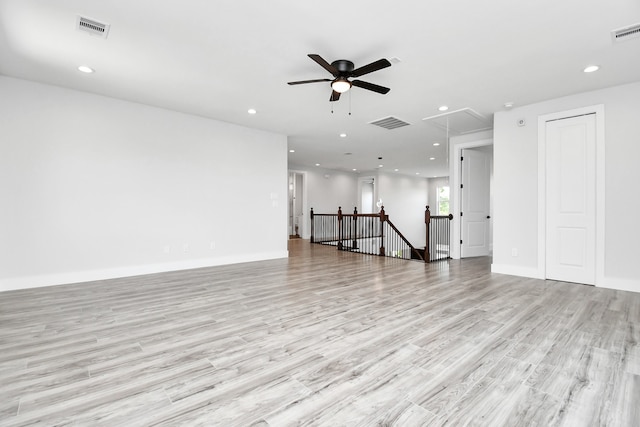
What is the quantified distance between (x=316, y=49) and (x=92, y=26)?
2.25m

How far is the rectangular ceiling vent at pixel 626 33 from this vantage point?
2844mm

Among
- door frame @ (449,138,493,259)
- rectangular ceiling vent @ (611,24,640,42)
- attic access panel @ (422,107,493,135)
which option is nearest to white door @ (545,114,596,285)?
attic access panel @ (422,107,493,135)

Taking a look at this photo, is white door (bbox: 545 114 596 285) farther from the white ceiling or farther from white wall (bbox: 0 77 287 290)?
white wall (bbox: 0 77 287 290)

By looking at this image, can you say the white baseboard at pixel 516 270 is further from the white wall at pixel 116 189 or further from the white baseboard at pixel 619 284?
the white wall at pixel 116 189

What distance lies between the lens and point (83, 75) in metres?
3.94

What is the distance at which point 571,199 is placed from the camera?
4.50 meters

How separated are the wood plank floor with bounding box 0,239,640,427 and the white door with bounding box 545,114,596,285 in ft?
2.11

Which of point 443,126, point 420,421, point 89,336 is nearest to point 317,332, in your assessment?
point 420,421

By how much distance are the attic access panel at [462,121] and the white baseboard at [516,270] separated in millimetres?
2807

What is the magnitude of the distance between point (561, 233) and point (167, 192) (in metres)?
6.72

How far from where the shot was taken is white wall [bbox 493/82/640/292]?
4.02 m

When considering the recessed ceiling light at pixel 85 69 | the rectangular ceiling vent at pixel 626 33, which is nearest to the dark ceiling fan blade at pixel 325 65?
the rectangular ceiling vent at pixel 626 33

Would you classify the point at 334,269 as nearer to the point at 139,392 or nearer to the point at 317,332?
the point at 317,332

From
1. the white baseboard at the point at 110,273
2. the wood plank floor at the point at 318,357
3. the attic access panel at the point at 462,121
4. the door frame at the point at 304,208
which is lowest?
the wood plank floor at the point at 318,357
